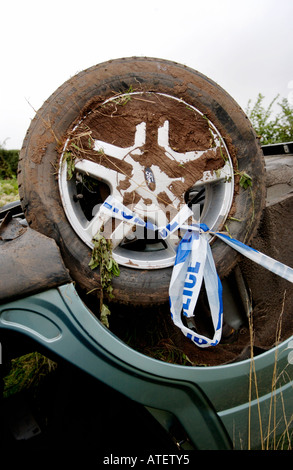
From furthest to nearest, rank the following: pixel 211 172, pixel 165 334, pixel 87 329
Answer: pixel 165 334 → pixel 211 172 → pixel 87 329

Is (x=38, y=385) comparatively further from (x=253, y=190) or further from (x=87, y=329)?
Result: (x=253, y=190)

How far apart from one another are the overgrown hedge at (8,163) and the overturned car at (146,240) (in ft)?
26.6

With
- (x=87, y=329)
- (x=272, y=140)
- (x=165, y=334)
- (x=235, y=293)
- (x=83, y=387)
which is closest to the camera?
(x=87, y=329)

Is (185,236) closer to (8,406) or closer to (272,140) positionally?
(8,406)

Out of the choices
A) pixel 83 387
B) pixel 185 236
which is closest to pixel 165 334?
pixel 83 387

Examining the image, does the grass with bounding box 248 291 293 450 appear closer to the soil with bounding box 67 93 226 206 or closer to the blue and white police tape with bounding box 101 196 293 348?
the blue and white police tape with bounding box 101 196 293 348

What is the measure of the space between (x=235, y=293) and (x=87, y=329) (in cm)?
120

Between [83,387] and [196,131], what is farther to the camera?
[83,387]

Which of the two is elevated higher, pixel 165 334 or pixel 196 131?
pixel 196 131

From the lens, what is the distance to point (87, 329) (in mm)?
1319

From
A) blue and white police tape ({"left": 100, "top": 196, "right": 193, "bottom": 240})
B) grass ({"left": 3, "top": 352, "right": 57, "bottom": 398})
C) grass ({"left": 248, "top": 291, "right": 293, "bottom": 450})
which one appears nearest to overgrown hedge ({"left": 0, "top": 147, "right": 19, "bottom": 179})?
grass ({"left": 3, "top": 352, "right": 57, "bottom": 398})

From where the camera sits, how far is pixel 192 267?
1.64 meters

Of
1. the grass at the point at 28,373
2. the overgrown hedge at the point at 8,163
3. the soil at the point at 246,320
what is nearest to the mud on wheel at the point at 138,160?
the soil at the point at 246,320

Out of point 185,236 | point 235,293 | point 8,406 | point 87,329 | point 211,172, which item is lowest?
point 8,406
